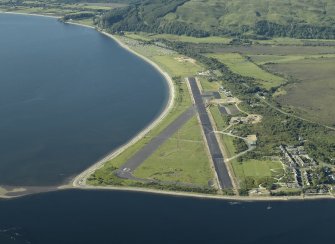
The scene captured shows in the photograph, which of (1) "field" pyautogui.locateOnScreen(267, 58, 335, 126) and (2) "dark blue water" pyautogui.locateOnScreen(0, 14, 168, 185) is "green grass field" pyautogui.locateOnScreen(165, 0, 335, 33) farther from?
(1) "field" pyautogui.locateOnScreen(267, 58, 335, 126)

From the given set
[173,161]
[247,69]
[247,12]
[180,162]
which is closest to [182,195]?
[180,162]

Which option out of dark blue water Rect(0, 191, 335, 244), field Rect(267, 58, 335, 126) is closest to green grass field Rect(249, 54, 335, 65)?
field Rect(267, 58, 335, 126)

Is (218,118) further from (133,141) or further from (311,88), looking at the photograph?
(311,88)

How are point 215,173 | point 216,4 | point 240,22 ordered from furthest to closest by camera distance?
point 216,4, point 240,22, point 215,173

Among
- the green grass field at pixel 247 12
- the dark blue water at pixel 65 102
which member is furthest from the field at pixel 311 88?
the green grass field at pixel 247 12

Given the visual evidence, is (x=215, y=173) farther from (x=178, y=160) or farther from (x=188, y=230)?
(x=188, y=230)

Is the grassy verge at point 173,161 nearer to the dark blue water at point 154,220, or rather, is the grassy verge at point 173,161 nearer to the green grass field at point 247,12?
the dark blue water at point 154,220

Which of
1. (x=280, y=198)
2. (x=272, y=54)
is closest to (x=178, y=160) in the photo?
(x=280, y=198)
